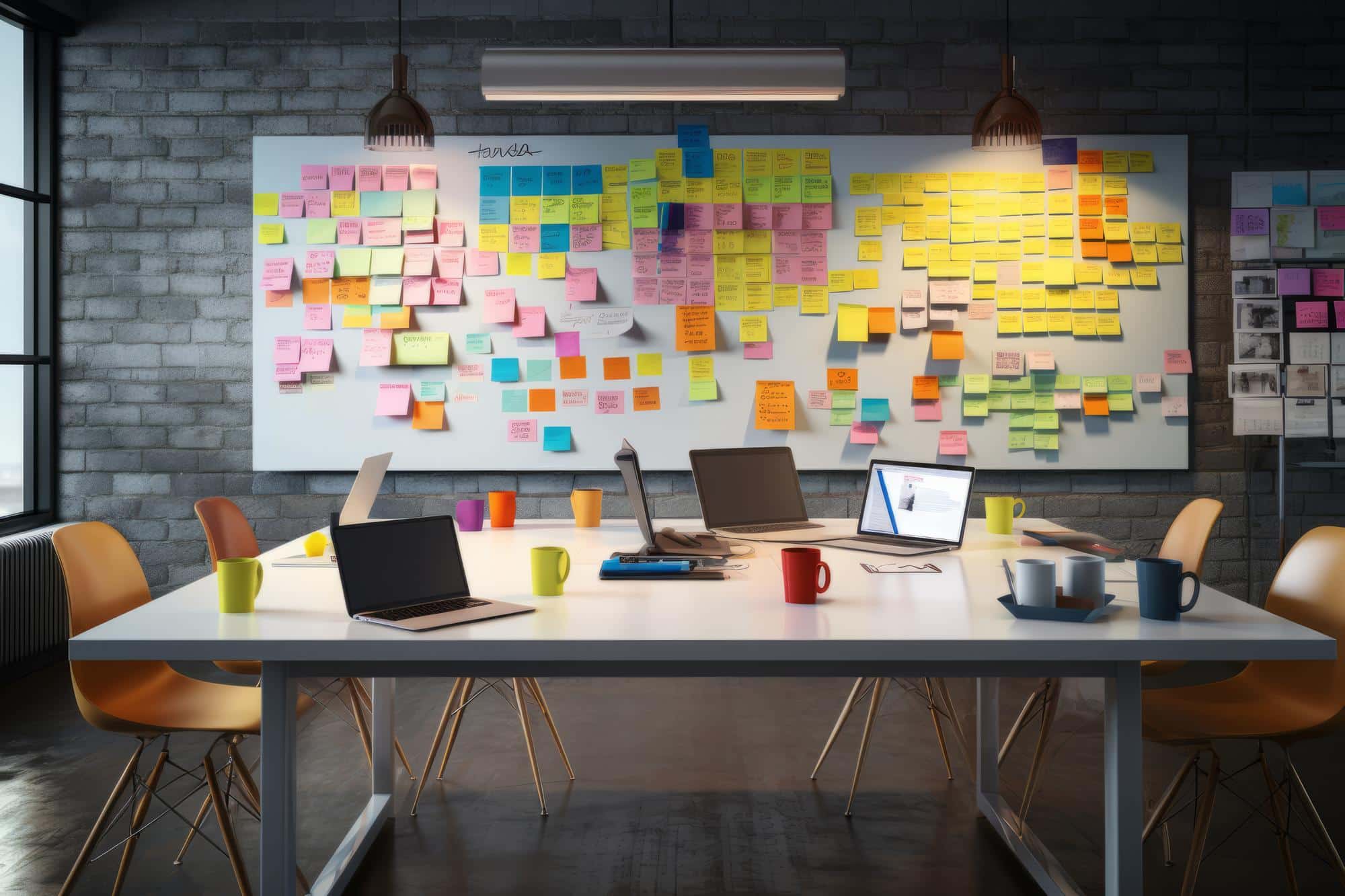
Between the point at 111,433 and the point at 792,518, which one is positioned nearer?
the point at 792,518

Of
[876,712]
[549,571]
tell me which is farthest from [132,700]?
[876,712]

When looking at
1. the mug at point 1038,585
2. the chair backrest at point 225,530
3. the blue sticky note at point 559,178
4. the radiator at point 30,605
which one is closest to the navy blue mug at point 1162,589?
the mug at point 1038,585

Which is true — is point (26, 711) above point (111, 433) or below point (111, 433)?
below

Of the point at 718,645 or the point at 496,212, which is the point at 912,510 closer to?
the point at 718,645

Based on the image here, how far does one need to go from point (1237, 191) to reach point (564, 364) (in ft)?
9.76

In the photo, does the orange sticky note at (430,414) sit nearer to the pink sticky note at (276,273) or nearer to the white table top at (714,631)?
the pink sticky note at (276,273)

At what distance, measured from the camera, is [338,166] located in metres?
4.27

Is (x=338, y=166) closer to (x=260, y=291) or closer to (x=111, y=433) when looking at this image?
(x=260, y=291)

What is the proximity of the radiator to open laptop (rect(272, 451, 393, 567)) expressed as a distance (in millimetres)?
1813

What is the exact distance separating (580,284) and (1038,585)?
2.86m

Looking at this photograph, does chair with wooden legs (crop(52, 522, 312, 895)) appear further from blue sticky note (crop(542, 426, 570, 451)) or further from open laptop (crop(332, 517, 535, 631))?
blue sticky note (crop(542, 426, 570, 451))

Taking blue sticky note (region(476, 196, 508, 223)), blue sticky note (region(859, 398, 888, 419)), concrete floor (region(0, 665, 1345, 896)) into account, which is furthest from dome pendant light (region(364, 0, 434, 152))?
blue sticky note (region(859, 398, 888, 419))

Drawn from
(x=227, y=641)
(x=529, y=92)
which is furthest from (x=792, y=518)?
(x=227, y=641)

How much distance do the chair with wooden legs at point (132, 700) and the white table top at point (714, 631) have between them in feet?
0.93
